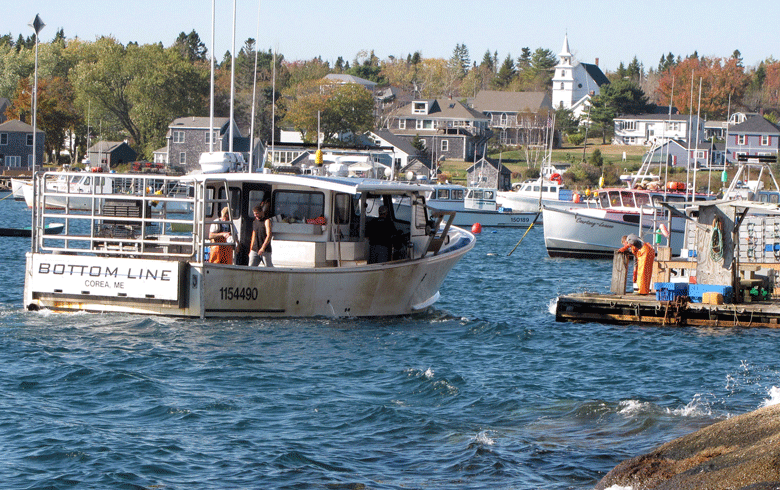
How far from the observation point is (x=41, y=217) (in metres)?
16.2

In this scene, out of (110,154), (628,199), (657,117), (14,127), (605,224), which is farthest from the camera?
(657,117)

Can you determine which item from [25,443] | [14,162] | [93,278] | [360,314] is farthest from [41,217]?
[14,162]

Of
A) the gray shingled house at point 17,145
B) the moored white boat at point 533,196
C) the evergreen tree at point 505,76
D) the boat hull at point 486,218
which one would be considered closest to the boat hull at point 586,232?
the boat hull at point 486,218

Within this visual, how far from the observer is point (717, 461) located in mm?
8070

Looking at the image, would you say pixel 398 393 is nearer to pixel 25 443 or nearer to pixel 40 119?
pixel 25 443

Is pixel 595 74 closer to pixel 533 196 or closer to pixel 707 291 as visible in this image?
pixel 533 196

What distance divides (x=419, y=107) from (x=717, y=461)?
103 metres

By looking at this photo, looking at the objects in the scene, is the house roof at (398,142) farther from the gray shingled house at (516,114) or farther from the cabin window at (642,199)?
the cabin window at (642,199)

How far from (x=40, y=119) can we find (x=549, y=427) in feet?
292

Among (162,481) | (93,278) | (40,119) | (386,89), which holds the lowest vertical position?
(162,481)

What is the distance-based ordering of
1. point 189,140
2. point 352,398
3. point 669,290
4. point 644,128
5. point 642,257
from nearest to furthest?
point 352,398 < point 669,290 < point 642,257 < point 189,140 < point 644,128

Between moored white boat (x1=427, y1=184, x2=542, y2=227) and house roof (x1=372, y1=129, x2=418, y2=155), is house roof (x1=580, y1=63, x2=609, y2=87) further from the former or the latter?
moored white boat (x1=427, y1=184, x2=542, y2=227)

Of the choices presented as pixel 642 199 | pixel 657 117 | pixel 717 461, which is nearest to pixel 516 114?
pixel 657 117

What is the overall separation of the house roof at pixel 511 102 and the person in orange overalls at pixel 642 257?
98.1 meters
